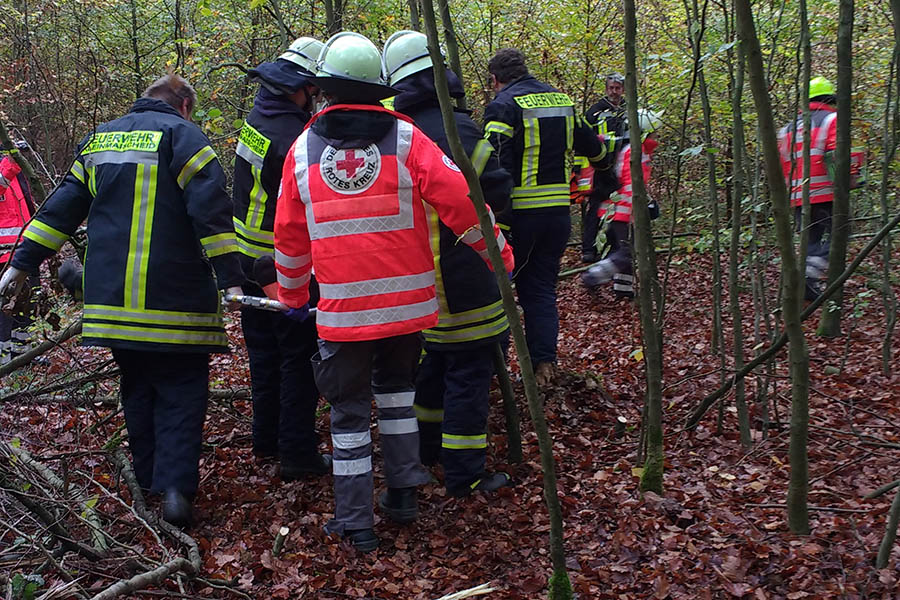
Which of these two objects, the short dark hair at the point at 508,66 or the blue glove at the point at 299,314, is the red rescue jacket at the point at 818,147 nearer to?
the short dark hair at the point at 508,66

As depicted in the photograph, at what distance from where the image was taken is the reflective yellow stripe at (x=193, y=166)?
3.79 metres

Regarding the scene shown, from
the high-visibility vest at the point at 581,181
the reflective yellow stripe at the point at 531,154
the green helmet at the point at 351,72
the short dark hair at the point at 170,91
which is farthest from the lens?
the high-visibility vest at the point at 581,181

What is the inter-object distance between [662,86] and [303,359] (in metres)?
5.34

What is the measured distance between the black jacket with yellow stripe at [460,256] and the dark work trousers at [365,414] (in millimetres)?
291

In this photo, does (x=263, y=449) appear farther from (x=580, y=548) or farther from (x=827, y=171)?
(x=827, y=171)

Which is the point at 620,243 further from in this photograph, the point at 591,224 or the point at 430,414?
the point at 430,414

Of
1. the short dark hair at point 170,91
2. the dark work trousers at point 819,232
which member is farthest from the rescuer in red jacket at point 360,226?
the dark work trousers at point 819,232

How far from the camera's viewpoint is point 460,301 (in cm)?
388

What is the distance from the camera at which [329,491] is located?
4.22 m

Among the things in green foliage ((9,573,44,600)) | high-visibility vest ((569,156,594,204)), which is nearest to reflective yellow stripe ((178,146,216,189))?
green foliage ((9,573,44,600))

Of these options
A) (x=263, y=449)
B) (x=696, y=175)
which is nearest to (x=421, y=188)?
(x=263, y=449)

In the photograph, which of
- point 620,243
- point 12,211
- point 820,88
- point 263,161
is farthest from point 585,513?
point 12,211

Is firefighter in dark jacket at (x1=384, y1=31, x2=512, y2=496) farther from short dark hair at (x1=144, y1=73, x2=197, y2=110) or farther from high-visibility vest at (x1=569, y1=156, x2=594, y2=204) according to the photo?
high-visibility vest at (x1=569, y1=156, x2=594, y2=204)

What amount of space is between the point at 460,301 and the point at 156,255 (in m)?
1.61
